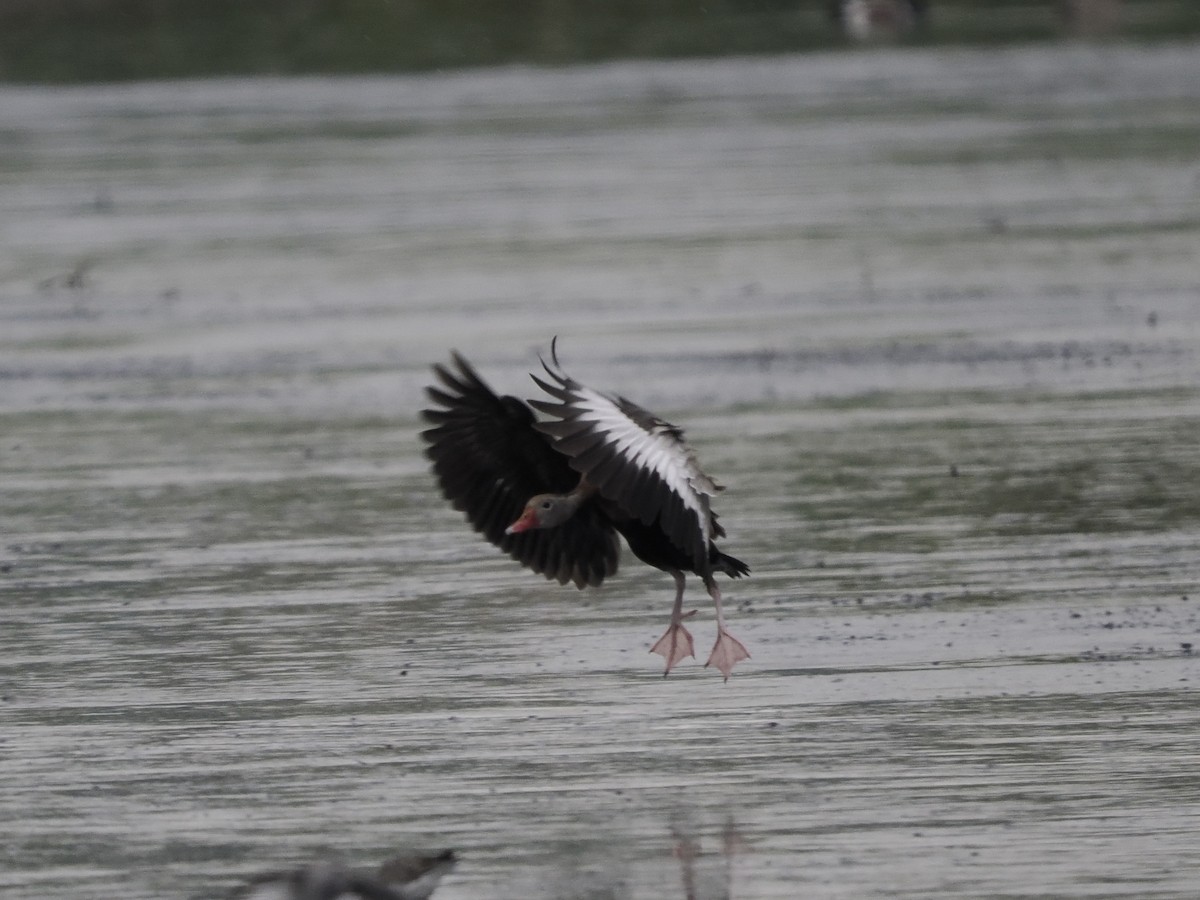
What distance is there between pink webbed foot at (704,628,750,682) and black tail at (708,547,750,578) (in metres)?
0.26

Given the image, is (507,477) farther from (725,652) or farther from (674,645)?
(725,652)

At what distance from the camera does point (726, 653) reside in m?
7.76

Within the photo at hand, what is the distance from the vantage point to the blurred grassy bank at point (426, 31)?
112 feet

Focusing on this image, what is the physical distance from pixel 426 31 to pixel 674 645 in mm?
31893

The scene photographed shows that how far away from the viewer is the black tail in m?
7.98

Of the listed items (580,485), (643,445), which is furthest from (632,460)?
(580,485)

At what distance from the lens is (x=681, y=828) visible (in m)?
6.39

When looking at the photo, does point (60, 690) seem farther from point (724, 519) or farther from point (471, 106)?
point (471, 106)

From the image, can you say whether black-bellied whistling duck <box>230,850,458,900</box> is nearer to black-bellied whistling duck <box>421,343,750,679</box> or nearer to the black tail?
black-bellied whistling duck <box>421,343,750,679</box>

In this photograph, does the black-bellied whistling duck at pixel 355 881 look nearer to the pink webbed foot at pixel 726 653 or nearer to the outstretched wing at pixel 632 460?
the outstretched wing at pixel 632 460

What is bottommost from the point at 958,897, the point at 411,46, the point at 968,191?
the point at 958,897

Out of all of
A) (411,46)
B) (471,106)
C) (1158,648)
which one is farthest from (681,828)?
(411,46)

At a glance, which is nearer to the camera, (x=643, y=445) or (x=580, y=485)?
(x=643, y=445)

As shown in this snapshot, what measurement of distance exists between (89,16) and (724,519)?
3350 cm
